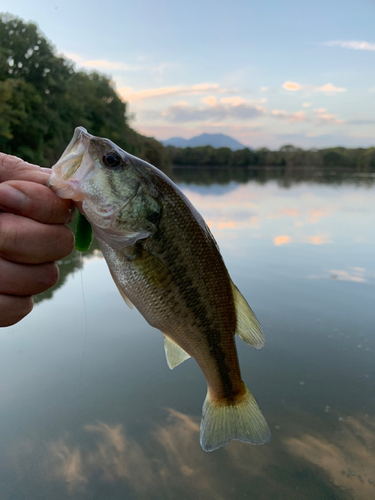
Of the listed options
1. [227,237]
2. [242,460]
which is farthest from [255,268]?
[242,460]

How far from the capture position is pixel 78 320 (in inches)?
243

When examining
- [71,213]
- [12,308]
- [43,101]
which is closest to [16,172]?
[71,213]

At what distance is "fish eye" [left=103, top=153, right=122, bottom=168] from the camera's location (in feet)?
5.78

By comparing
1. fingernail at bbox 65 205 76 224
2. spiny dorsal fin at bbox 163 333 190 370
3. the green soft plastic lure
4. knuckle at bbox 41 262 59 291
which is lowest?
spiny dorsal fin at bbox 163 333 190 370

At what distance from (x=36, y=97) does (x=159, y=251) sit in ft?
108

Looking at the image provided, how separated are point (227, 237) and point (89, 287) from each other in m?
6.02

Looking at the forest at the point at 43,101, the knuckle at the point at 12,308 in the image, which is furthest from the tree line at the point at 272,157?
the knuckle at the point at 12,308

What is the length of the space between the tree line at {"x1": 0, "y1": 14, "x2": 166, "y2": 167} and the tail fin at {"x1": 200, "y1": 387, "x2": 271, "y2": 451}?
28.4 meters

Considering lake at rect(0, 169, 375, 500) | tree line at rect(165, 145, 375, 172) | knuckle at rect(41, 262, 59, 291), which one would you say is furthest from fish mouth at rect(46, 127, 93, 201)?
tree line at rect(165, 145, 375, 172)

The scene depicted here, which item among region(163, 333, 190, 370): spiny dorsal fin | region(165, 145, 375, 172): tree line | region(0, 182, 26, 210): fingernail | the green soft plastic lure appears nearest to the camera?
region(0, 182, 26, 210): fingernail

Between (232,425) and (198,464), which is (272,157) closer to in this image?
(198,464)

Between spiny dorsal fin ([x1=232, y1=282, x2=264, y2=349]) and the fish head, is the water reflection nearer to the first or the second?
spiny dorsal fin ([x1=232, y1=282, x2=264, y2=349])

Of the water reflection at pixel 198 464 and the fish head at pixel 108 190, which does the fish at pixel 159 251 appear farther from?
the water reflection at pixel 198 464

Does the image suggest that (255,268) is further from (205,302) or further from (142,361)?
(205,302)
